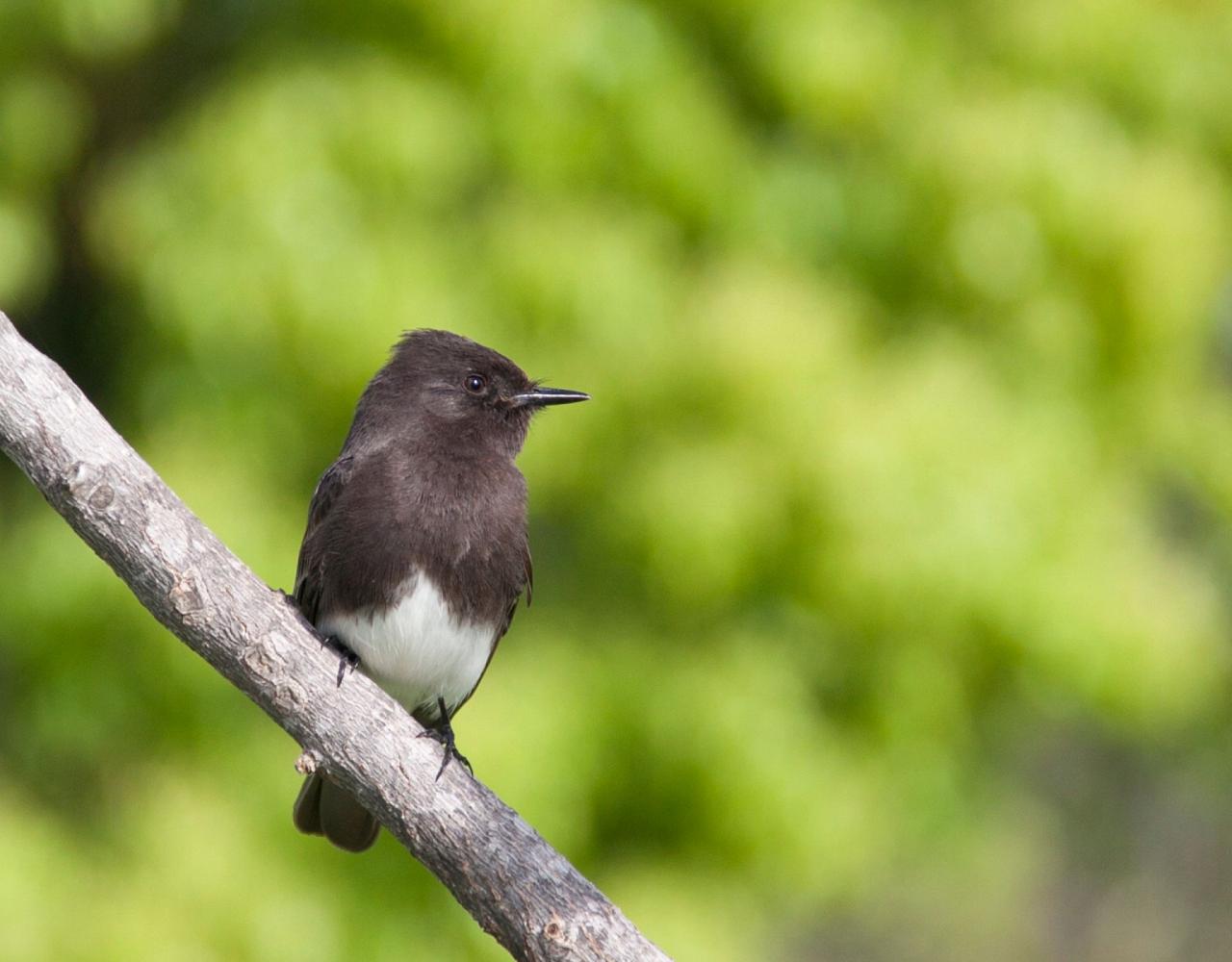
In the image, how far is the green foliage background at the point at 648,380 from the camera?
247 inches

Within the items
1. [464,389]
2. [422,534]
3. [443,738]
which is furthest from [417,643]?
[464,389]

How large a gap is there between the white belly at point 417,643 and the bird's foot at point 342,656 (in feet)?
0.05

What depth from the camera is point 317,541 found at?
14.1 feet

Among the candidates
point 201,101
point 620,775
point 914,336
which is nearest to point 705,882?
point 620,775

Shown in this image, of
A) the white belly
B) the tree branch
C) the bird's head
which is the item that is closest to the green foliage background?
the bird's head

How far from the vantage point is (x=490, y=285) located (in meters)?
6.62

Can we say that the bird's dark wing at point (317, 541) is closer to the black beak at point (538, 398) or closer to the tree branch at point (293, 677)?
the black beak at point (538, 398)

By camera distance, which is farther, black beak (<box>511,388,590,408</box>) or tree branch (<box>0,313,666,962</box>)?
black beak (<box>511,388,590,408</box>)

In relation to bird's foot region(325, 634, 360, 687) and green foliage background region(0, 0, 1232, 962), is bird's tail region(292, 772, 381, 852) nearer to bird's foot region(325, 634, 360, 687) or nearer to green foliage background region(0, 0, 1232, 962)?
bird's foot region(325, 634, 360, 687)

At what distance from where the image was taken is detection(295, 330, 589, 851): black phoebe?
4.18m

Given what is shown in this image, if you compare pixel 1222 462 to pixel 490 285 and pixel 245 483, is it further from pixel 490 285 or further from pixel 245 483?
pixel 245 483

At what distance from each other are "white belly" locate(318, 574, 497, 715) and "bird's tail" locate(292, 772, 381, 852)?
0.29 metres

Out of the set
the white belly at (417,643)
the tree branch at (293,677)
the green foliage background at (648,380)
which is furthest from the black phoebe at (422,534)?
the green foliage background at (648,380)

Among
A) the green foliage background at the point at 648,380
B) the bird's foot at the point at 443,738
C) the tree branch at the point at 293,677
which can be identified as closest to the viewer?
the tree branch at the point at 293,677
